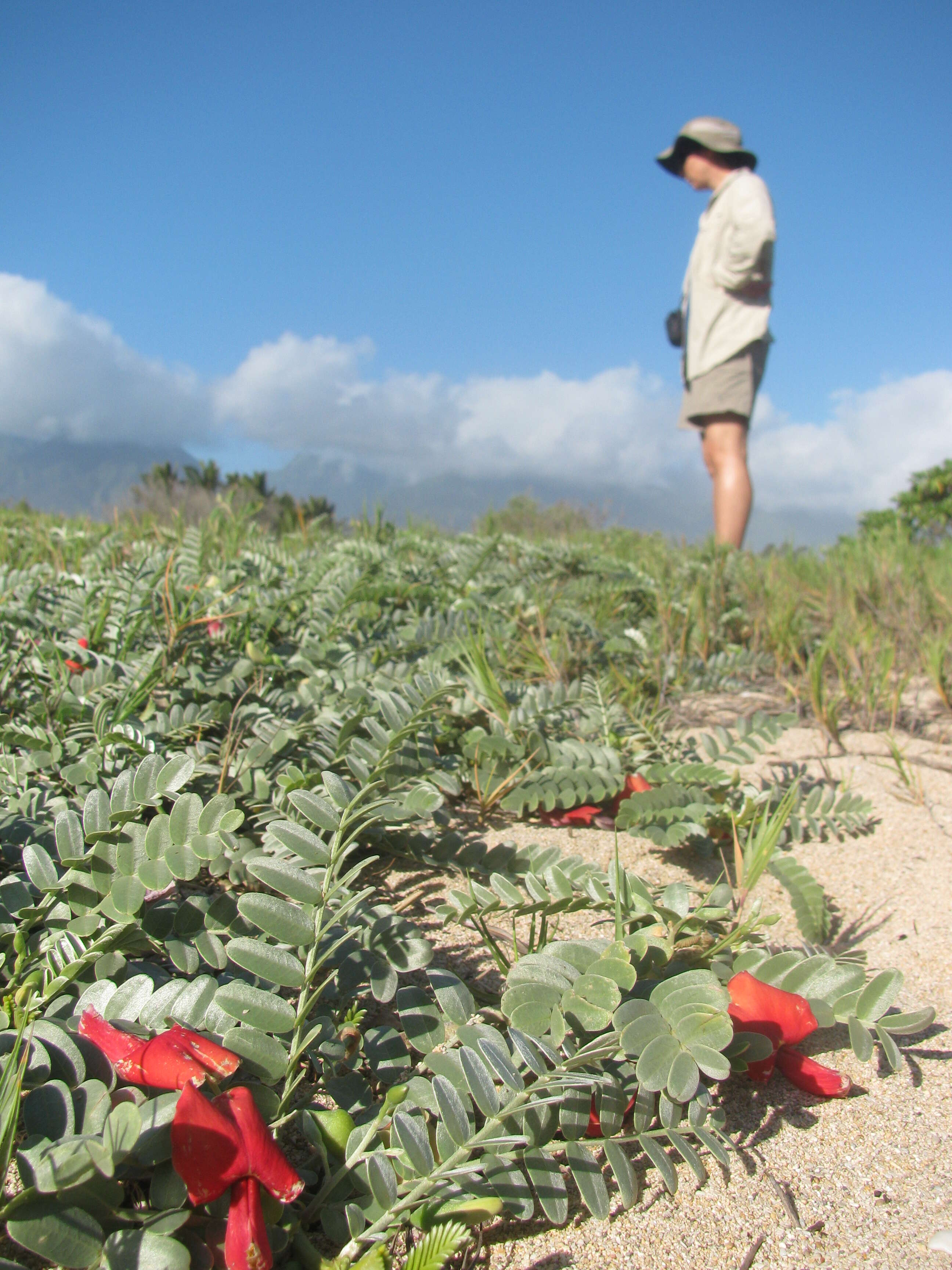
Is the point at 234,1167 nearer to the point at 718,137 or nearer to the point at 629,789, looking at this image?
the point at 629,789

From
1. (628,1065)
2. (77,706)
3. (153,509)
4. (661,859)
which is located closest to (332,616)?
(77,706)

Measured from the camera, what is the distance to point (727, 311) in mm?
5430

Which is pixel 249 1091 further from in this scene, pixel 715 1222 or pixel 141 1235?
pixel 715 1222

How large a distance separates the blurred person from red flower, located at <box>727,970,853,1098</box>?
14.0 feet

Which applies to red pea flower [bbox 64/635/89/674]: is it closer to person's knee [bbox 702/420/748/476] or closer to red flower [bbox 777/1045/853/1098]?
red flower [bbox 777/1045/853/1098]

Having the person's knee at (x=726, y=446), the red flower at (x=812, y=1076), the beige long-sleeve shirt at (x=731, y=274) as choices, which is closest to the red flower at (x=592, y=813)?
the red flower at (x=812, y=1076)

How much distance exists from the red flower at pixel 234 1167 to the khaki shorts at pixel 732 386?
5.27 metres

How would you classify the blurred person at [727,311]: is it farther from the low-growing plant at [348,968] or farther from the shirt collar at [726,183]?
Result: the low-growing plant at [348,968]

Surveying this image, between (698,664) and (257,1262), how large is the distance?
224cm

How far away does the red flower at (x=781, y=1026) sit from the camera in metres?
0.93

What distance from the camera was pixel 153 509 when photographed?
6.60 meters

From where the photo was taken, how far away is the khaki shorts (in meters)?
5.27

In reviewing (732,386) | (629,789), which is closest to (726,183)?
(732,386)

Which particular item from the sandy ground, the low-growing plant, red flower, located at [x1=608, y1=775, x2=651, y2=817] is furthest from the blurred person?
the sandy ground
